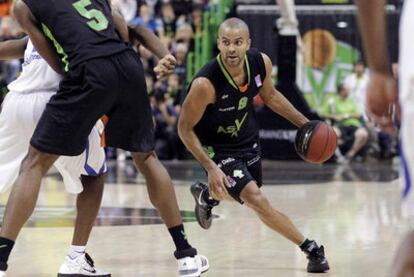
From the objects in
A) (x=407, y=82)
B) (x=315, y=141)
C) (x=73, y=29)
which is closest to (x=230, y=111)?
(x=315, y=141)

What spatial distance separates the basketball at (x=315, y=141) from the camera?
6.39 metres

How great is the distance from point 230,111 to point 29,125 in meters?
1.45

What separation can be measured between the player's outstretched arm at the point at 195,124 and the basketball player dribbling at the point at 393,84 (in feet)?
9.28

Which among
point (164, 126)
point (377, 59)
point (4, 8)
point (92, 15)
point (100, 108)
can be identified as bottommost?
point (164, 126)

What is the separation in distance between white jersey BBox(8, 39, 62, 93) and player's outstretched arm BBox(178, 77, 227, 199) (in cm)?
94

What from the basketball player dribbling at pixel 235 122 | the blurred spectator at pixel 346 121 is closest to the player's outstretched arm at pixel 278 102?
the basketball player dribbling at pixel 235 122

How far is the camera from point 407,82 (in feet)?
10.6

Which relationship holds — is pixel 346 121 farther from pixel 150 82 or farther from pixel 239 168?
pixel 239 168

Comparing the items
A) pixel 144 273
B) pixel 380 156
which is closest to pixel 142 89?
pixel 144 273

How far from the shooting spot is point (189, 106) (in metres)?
6.34

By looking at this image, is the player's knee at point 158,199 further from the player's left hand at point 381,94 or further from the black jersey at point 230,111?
the player's left hand at point 381,94

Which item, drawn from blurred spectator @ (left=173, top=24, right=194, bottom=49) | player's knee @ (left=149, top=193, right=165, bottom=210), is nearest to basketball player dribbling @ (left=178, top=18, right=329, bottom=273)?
player's knee @ (left=149, top=193, right=165, bottom=210)

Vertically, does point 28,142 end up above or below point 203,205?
above

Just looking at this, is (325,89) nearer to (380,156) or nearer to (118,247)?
(380,156)
